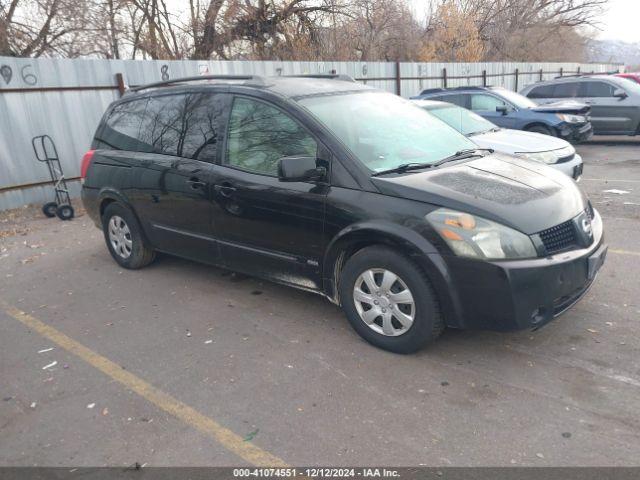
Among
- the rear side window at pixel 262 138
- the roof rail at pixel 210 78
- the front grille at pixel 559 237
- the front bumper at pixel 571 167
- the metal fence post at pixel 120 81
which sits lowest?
the front bumper at pixel 571 167

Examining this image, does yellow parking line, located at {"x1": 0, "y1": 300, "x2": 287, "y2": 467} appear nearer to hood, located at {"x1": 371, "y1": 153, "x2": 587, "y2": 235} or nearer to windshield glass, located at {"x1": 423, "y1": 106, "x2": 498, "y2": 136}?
hood, located at {"x1": 371, "y1": 153, "x2": 587, "y2": 235}

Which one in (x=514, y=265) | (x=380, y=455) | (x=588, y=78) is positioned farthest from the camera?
(x=588, y=78)

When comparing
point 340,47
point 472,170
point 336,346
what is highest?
point 340,47

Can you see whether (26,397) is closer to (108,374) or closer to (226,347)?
(108,374)

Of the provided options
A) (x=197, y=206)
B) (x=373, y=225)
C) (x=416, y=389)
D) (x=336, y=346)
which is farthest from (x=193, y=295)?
(x=416, y=389)

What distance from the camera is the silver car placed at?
13086 millimetres

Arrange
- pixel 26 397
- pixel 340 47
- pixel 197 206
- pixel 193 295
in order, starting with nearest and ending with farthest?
pixel 26 397, pixel 197 206, pixel 193 295, pixel 340 47

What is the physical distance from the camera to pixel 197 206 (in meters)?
4.61

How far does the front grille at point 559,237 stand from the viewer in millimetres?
3275

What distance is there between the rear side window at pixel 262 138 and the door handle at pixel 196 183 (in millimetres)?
331

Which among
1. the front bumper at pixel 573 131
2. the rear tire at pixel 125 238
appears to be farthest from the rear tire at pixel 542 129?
the rear tire at pixel 125 238

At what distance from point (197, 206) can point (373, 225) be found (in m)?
1.81

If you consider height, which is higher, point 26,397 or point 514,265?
point 514,265

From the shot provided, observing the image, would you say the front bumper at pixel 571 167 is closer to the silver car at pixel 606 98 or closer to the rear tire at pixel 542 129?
the rear tire at pixel 542 129
